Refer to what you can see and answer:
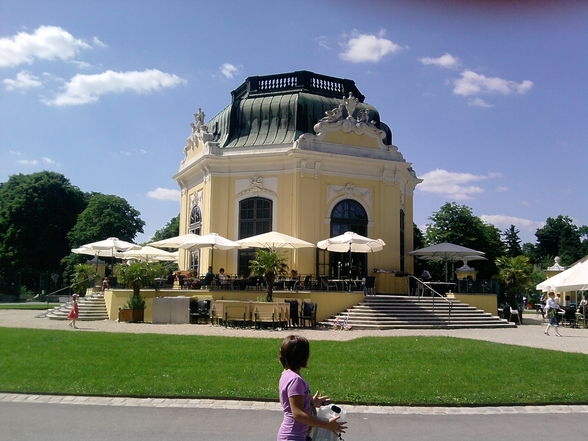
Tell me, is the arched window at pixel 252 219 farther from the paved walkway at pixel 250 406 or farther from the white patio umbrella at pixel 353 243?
the paved walkway at pixel 250 406

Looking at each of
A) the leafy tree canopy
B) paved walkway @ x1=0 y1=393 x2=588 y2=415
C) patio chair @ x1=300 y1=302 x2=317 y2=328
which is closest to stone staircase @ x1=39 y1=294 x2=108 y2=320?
patio chair @ x1=300 y1=302 x2=317 y2=328

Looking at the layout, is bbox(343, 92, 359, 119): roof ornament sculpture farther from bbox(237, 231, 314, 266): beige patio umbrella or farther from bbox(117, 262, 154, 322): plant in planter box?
bbox(117, 262, 154, 322): plant in planter box

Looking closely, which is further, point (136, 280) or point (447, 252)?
point (447, 252)

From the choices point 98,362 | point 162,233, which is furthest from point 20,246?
point 98,362

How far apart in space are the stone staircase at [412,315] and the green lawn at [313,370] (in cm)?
606

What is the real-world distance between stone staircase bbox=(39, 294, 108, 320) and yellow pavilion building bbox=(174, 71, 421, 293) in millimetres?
4802

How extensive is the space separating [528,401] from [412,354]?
155 inches

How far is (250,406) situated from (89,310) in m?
17.5

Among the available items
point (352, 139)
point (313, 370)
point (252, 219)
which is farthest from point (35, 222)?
Answer: point (313, 370)

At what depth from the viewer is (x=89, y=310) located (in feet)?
76.5

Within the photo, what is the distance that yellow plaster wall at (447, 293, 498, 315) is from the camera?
23.4 meters

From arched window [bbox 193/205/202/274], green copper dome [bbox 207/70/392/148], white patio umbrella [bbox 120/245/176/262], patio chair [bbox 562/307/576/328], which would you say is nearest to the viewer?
patio chair [bbox 562/307/576/328]

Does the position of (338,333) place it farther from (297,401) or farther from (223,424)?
(297,401)

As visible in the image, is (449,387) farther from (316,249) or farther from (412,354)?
(316,249)
